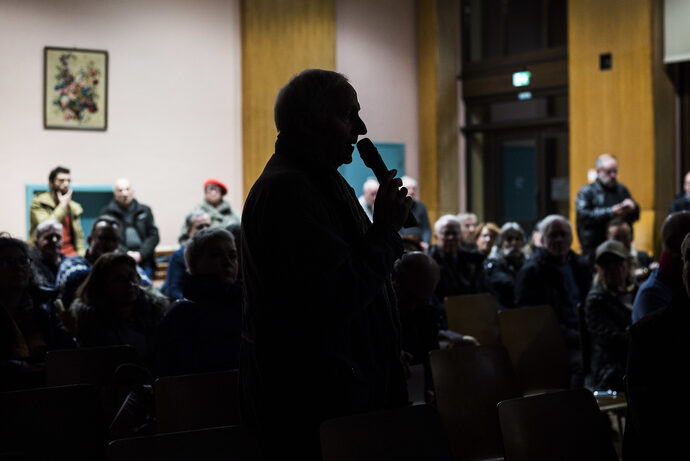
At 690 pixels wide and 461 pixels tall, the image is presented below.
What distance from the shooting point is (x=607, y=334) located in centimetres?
454

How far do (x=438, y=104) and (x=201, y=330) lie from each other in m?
9.35

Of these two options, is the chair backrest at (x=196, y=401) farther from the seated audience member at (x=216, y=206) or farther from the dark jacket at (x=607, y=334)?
the seated audience member at (x=216, y=206)

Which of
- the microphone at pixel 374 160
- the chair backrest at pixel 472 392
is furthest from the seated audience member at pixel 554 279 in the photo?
the microphone at pixel 374 160

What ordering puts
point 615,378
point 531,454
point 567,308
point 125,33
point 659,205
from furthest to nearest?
1. point 125,33
2. point 659,205
3. point 567,308
4. point 615,378
5. point 531,454

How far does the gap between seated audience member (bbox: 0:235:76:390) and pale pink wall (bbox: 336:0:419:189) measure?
8007 mm

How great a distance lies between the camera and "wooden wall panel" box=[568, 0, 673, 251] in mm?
9578

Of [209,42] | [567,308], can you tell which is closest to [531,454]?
[567,308]

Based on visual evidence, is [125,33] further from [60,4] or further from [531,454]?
[531,454]

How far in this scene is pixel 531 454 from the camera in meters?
2.48

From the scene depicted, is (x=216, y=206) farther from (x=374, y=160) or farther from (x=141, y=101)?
(x=374, y=160)

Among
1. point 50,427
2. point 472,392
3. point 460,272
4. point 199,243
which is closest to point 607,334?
point 472,392

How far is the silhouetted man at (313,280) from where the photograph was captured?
6.21ft

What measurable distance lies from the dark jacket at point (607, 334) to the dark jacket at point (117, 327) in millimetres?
2302

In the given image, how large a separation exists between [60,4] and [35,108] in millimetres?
1269
